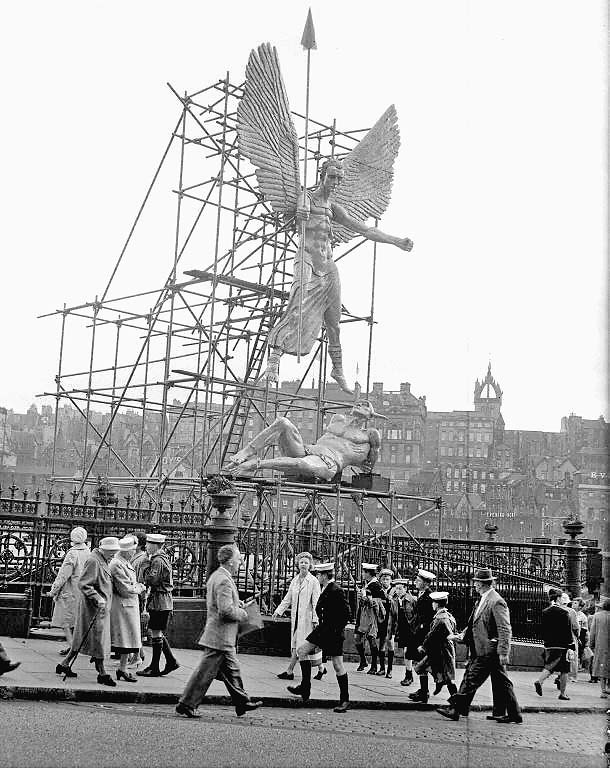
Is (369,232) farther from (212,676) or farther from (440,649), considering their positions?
(212,676)

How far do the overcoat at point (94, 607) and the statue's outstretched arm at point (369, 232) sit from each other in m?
12.5

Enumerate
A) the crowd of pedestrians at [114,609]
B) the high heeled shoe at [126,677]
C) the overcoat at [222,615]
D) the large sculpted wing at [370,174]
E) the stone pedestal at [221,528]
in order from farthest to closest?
the large sculpted wing at [370,174], the stone pedestal at [221,528], the high heeled shoe at [126,677], the crowd of pedestrians at [114,609], the overcoat at [222,615]

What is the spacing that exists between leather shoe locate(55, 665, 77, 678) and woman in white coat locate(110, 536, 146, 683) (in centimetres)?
49

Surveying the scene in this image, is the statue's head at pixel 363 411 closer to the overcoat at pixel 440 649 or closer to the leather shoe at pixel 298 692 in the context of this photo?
the overcoat at pixel 440 649

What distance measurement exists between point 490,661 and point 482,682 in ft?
1.02

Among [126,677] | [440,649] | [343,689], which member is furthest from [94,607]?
[440,649]

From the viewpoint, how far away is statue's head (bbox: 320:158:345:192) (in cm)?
→ 2097

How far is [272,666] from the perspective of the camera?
13.6m

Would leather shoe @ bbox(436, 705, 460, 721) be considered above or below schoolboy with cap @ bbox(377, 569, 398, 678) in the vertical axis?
below

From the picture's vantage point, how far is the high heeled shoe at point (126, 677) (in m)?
11.2

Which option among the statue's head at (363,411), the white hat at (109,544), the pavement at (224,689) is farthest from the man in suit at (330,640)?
the statue's head at (363,411)

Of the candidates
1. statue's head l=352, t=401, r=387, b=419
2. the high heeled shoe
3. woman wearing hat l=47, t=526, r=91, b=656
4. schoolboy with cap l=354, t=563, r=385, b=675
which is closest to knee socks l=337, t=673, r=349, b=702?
the high heeled shoe

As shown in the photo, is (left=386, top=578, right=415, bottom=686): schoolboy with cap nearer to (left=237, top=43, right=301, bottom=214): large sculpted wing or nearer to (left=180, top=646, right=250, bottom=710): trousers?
(left=180, top=646, right=250, bottom=710): trousers

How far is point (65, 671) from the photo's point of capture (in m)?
11.0
